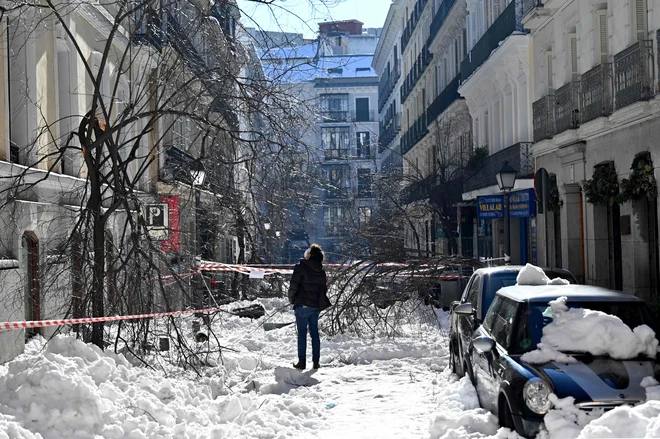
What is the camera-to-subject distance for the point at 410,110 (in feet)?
190

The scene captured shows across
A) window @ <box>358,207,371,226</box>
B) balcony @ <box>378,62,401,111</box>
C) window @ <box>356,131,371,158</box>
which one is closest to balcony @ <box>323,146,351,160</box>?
window @ <box>356,131,371,158</box>

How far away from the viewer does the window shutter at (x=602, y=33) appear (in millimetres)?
19547

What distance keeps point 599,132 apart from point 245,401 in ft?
38.1

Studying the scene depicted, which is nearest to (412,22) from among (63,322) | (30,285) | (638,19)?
(638,19)

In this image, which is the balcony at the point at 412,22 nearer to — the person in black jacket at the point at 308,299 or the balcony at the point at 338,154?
the balcony at the point at 338,154

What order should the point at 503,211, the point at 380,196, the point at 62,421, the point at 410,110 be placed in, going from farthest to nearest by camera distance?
the point at 410,110, the point at 380,196, the point at 503,211, the point at 62,421

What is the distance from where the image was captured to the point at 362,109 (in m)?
89.9

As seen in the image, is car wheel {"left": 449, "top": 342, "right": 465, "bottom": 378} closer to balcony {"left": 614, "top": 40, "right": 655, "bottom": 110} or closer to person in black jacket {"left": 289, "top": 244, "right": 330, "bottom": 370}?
person in black jacket {"left": 289, "top": 244, "right": 330, "bottom": 370}

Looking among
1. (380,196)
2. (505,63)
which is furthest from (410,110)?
(505,63)

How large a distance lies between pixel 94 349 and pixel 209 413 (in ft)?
4.15

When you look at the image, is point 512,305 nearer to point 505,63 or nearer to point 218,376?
point 218,376

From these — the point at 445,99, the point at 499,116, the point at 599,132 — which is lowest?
the point at 599,132

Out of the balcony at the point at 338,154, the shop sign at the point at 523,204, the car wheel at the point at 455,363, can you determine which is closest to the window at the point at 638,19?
the shop sign at the point at 523,204

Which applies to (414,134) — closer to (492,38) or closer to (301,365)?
(492,38)
